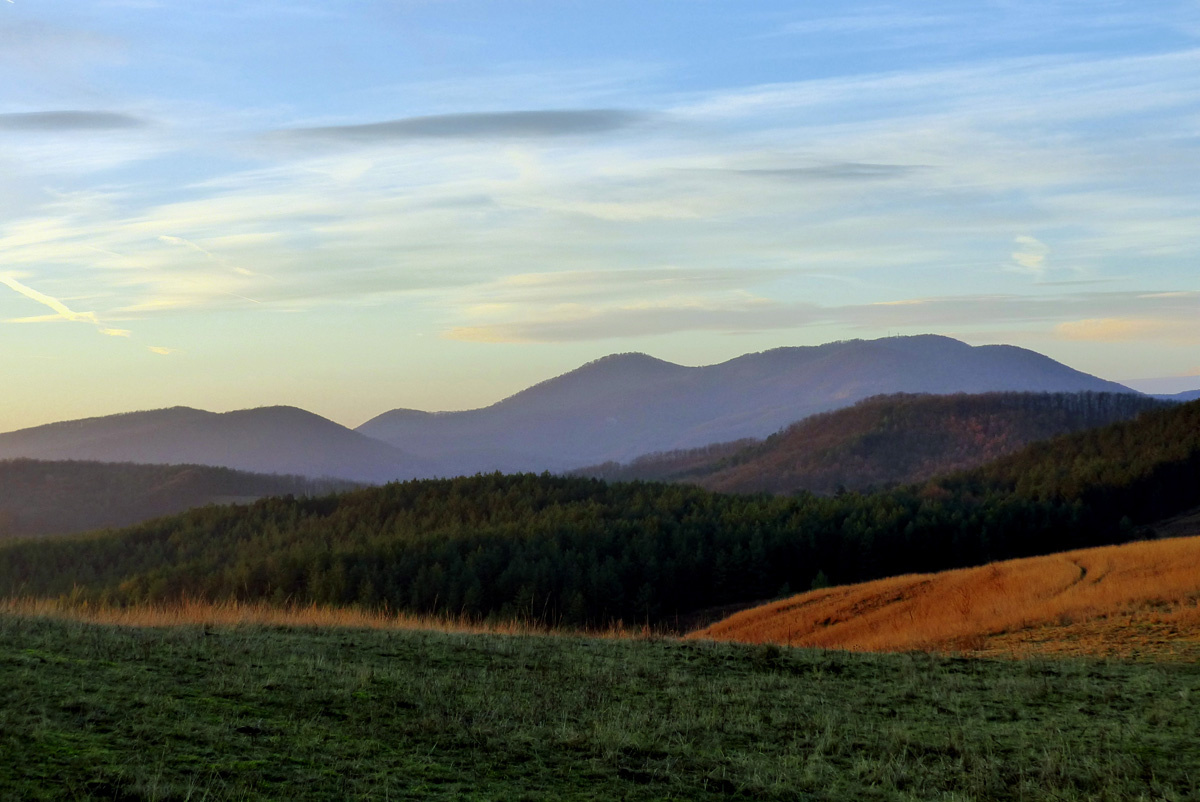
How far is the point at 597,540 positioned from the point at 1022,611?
4752 cm

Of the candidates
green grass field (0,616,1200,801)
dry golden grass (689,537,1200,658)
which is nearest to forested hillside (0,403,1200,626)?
dry golden grass (689,537,1200,658)

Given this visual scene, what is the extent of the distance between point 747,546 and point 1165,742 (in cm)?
5646

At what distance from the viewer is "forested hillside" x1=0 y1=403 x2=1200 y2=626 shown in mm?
60500

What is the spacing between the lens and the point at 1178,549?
26.0 meters

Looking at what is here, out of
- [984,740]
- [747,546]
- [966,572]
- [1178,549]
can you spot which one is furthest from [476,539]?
[984,740]

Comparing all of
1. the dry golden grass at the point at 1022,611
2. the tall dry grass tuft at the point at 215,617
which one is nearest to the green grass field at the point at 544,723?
the tall dry grass tuft at the point at 215,617

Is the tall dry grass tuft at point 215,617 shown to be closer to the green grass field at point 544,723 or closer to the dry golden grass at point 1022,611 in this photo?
the green grass field at point 544,723

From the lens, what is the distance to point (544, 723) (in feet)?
32.3

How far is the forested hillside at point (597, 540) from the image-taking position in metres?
60.5

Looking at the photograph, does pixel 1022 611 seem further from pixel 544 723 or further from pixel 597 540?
pixel 597 540

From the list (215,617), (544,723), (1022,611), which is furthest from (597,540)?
(544,723)

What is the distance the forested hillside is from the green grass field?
36.4m

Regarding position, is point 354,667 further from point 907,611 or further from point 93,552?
point 93,552

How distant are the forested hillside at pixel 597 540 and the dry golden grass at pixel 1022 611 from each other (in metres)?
21.2
